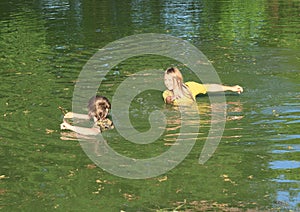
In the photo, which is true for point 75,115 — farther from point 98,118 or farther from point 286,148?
point 286,148

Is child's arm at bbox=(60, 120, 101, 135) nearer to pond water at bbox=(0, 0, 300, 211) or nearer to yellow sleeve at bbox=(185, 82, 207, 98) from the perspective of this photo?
pond water at bbox=(0, 0, 300, 211)

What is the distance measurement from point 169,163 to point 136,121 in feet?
6.38

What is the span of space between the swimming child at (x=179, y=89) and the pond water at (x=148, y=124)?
0.61 feet

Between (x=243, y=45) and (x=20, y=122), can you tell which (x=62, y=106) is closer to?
(x=20, y=122)

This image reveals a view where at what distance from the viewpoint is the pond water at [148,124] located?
23.4ft

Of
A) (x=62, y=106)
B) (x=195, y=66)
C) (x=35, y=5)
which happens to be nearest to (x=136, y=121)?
(x=62, y=106)

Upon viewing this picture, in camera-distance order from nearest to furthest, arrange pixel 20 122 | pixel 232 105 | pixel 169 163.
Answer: pixel 169 163
pixel 20 122
pixel 232 105

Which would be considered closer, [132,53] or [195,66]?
[195,66]

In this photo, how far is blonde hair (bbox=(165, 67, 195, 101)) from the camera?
425 inches

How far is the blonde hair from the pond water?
35cm

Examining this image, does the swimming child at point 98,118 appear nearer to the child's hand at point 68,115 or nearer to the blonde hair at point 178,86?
the child's hand at point 68,115

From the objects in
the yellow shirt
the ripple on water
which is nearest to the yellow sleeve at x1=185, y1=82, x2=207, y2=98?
the yellow shirt

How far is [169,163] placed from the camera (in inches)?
323

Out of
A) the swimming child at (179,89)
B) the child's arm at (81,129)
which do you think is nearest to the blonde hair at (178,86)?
the swimming child at (179,89)
